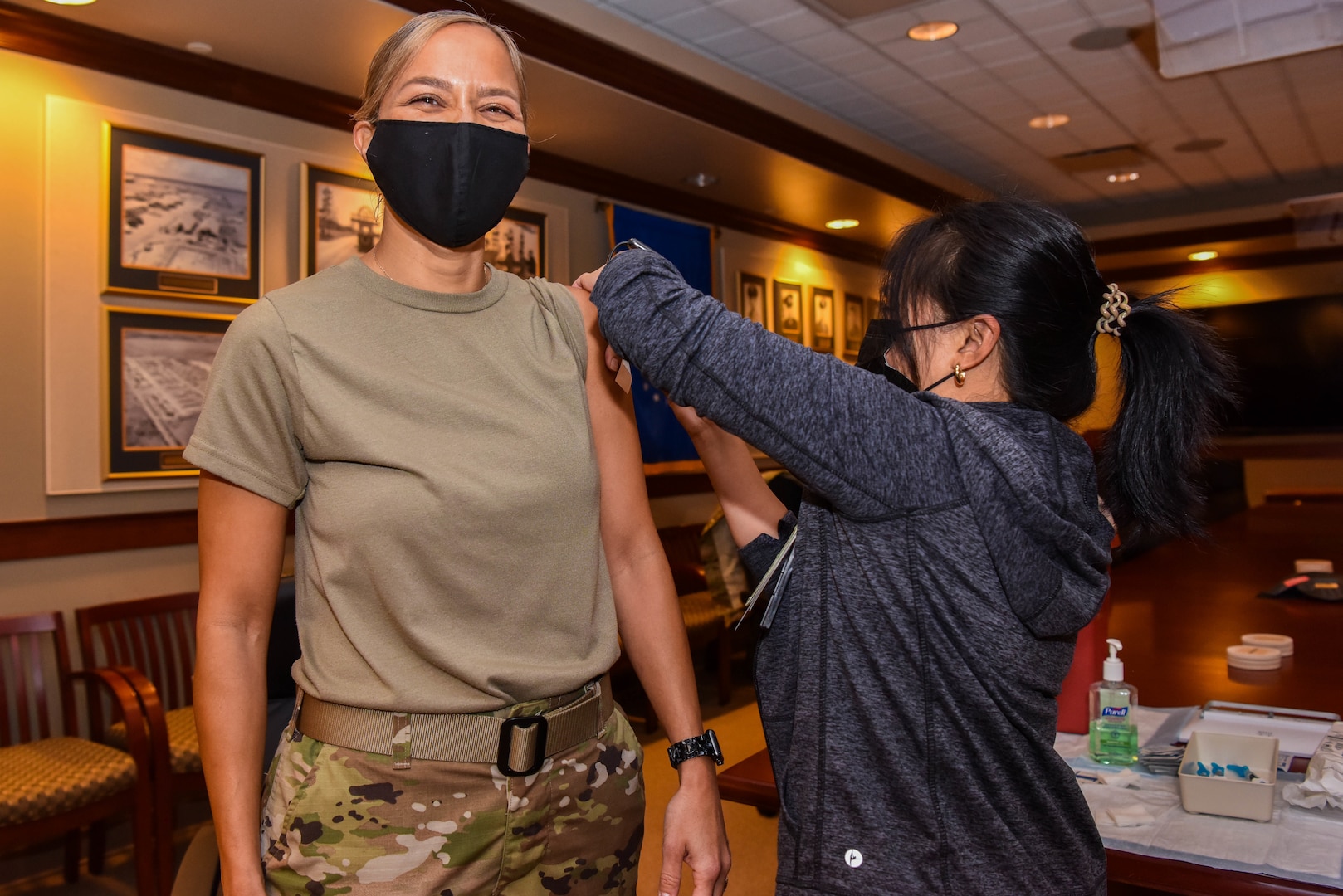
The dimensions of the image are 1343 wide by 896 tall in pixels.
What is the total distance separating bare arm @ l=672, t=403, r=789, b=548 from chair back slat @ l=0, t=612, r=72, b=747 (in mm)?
2984

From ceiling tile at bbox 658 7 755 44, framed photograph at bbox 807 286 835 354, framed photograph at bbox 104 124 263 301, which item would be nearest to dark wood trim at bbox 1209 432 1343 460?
framed photograph at bbox 807 286 835 354

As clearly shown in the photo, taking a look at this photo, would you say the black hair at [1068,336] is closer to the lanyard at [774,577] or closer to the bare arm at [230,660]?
the lanyard at [774,577]

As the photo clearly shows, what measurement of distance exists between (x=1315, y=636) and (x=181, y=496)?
381 centimetres

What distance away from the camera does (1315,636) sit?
2.67 meters

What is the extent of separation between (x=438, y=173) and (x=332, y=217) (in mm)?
3328

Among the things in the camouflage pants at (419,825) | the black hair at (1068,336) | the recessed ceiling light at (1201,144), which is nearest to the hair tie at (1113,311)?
the black hair at (1068,336)

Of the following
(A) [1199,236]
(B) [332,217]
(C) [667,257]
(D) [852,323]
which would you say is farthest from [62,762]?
(A) [1199,236]

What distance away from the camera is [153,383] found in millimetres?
3750

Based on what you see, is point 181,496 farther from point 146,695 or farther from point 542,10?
point 542,10

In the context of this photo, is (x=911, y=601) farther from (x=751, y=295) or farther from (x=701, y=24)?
(x=751, y=295)

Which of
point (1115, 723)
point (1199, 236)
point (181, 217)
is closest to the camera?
point (1115, 723)

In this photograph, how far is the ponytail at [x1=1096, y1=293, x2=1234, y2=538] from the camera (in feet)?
3.93

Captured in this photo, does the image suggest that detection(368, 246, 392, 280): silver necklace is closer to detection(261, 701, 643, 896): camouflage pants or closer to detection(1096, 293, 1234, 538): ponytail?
detection(261, 701, 643, 896): camouflage pants

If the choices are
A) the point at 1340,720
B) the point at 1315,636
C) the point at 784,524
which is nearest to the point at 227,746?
the point at 784,524
